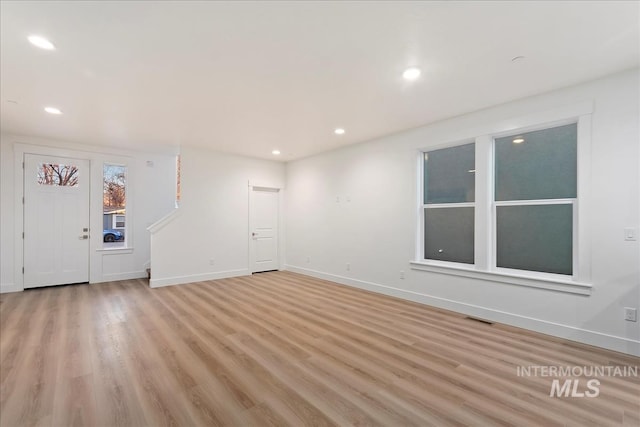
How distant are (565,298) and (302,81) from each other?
12.0ft

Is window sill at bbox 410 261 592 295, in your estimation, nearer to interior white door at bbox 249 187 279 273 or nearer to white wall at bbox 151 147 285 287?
interior white door at bbox 249 187 279 273

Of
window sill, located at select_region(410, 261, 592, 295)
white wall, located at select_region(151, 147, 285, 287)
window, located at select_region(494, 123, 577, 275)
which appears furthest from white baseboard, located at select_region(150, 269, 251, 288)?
window, located at select_region(494, 123, 577, 275)

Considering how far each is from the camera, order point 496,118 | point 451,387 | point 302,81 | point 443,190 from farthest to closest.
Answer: point 443,190 < point 496,118 < point 302,81 < point 451,387

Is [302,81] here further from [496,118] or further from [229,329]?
[229,329]

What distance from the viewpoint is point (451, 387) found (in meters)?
→ 2.25

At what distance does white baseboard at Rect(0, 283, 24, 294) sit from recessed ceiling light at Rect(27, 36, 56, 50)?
484 centimetres

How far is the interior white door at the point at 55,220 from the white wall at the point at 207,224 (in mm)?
1615

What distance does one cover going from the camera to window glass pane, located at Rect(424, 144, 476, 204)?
13.6ft

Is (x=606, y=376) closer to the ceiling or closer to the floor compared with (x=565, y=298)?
closer to the floor

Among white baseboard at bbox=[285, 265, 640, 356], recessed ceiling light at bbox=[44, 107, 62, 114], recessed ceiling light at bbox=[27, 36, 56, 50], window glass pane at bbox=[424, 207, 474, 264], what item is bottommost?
white baseboard at bbox=[285, 265, 640, 356]

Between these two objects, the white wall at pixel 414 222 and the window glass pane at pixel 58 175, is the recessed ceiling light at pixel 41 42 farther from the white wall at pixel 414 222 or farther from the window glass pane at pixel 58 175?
the white wall at pixel 414 222

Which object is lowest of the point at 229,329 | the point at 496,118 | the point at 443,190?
the point at 229,329

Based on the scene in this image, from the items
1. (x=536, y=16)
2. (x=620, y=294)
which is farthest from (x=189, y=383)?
(x=620, y=294)

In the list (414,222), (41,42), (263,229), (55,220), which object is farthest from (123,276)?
(414,222)
